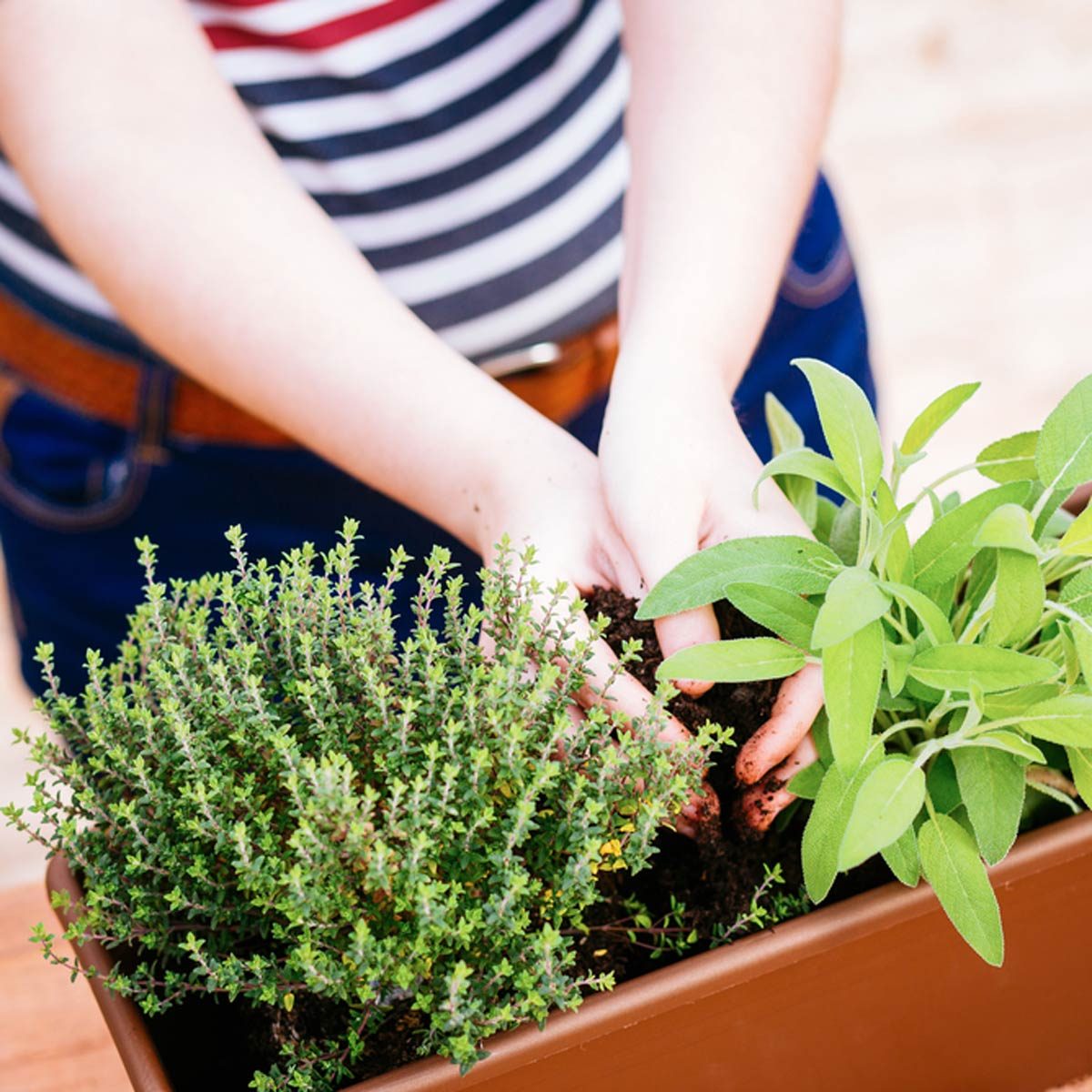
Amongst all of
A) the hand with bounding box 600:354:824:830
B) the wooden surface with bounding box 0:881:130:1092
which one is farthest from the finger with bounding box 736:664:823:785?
the wooden surface with bounding box 0:881:130:1092

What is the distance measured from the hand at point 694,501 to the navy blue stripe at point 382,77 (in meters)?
0.39

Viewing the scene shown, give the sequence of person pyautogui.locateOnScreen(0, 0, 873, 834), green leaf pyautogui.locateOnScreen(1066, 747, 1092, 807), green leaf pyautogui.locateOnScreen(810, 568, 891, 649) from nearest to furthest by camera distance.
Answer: green leaf pyautogui.locateOnScreen(810, 568, 891, 649) < green leaf pyautogui.locateOnScreen(1066, 747, 1092, 807) < person pyautogui.locateOnScreen(0, 0, 873, 834)

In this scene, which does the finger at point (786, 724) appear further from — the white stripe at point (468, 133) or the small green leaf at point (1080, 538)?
the white stripe at point (468, 133)

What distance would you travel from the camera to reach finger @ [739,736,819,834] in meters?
0.72

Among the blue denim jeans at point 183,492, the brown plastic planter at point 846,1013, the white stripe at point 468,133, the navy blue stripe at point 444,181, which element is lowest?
the brown plastic planter at point 846,1013

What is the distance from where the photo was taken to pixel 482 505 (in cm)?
82

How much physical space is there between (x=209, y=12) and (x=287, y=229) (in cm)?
31

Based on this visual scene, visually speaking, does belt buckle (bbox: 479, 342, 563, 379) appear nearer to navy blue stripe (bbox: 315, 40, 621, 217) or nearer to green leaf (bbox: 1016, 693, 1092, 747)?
navy blue stripe (bbox: 315, 40, 621, 217)

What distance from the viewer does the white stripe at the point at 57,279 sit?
1.14 m

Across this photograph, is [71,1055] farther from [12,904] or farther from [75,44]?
[75,44]

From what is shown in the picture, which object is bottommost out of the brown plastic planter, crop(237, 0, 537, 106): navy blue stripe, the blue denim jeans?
the brown plastic planter

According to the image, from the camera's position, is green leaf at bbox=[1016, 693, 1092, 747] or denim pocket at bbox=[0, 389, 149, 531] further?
denim pocket at bbox=[0, 389, 149, 531]

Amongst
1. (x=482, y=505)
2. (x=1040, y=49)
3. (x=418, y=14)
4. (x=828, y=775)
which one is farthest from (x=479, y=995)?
(x=1040, y=49)

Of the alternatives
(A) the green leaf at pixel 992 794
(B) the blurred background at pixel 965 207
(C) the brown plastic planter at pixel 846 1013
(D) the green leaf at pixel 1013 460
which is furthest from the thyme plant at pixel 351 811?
(B) the blurred background at pixel 965 207
